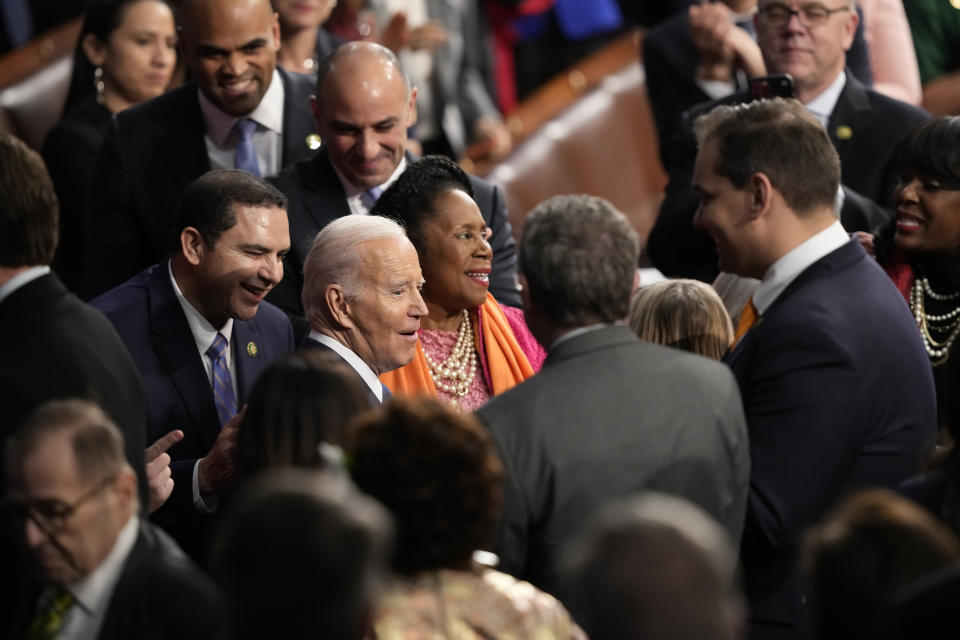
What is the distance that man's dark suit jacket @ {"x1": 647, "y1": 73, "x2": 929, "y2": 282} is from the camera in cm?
457

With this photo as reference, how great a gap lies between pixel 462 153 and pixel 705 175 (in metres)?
3.75

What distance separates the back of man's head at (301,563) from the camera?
70.4 inches

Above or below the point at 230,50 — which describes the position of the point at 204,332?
below

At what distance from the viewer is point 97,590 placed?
2.39m

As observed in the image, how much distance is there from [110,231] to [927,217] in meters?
2.29

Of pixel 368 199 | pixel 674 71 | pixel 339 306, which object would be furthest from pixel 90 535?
pixel 674 71

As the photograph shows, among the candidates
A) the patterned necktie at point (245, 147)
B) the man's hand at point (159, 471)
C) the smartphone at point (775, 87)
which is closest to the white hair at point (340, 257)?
the man's hand at point (159, 471)

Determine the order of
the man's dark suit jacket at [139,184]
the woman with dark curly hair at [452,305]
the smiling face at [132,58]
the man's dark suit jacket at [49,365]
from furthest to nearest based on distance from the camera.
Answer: the smiling face at [132,58] → the man's dark suit jacket at [139,184] → the woman with dark curly hair at [452,305] → the man's dark suit jacket at [49,365]

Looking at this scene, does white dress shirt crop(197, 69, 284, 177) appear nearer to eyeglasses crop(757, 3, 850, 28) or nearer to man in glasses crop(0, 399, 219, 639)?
eyeglasses crop(757, 3, 850, 28)

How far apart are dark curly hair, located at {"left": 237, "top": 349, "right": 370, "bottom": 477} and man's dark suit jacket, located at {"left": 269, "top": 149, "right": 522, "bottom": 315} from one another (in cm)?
169

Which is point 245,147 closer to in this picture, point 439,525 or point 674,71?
point 674,71

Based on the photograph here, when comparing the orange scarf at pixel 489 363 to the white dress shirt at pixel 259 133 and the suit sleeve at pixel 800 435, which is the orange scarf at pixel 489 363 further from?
the white dress shirt at pixel 259 133

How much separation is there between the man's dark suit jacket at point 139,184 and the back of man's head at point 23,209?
5.30 ft

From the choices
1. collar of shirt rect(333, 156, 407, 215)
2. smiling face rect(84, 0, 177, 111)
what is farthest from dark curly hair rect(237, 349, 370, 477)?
smiling face rect(84, 0, 177, 111)
